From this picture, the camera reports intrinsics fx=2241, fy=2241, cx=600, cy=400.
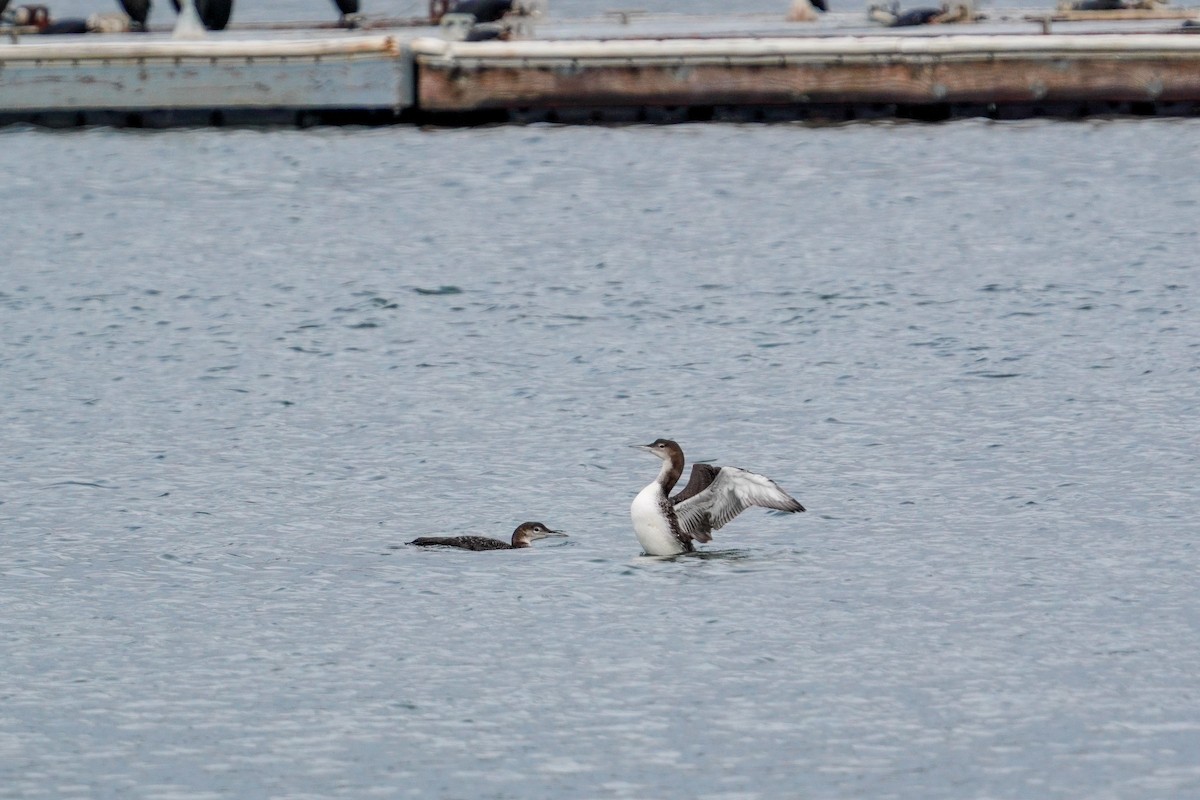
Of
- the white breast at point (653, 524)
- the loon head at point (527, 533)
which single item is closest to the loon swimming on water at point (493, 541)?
the loon head at point (527, 533)

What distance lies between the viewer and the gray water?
12.5 metres

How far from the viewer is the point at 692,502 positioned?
1655 centimetres

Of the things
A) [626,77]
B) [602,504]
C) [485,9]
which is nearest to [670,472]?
[602,504]

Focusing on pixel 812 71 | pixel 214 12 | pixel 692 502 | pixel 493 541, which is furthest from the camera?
pixel 214 12

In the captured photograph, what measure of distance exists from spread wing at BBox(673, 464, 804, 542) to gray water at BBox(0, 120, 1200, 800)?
0.48 meters

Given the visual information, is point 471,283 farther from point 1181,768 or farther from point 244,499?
point 1181,768

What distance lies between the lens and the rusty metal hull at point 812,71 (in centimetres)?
4388

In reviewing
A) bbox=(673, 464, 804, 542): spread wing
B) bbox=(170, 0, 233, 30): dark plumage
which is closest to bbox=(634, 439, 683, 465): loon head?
bbox=(673, 464, 804, 542): spread wing

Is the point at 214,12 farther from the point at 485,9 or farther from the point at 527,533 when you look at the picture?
the point at 527,533

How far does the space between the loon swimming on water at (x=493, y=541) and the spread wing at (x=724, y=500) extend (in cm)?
103

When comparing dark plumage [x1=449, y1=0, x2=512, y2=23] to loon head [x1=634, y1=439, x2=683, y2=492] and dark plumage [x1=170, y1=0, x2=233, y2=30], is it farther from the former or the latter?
loon head [x1=634, y1=439, x2=683, y2=492]

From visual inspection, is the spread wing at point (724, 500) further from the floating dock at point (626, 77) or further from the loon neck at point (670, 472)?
the floating dock at point (626, 77)

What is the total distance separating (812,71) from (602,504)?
28.1m

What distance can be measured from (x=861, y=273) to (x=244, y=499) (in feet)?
51.2
